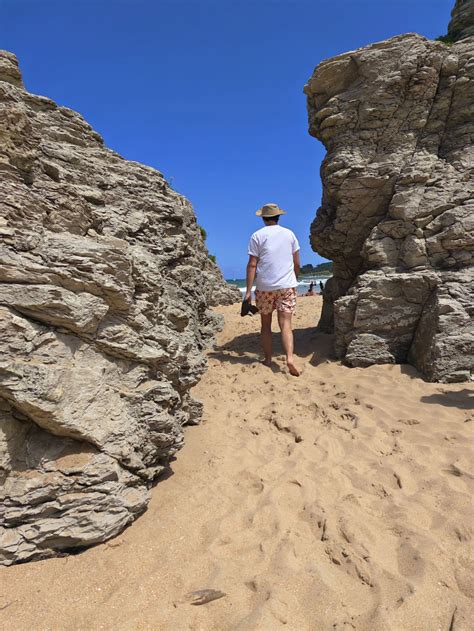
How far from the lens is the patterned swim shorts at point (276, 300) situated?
6066 millimetres

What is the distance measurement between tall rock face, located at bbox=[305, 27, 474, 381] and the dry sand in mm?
1693

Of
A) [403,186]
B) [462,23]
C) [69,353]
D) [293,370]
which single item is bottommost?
[293,370]

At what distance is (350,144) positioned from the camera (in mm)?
6523

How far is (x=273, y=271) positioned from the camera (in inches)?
236

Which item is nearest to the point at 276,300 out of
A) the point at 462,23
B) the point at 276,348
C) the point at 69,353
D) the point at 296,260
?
the point at 296,260

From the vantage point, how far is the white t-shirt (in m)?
5.95

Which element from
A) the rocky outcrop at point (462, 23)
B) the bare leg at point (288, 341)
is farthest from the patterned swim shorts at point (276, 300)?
the rocky outcrop at point (462, 23)

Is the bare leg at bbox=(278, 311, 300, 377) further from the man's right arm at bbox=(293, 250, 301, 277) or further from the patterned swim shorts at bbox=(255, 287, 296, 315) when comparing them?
the man's right arm at bbox=(293, 250, 301, 277)

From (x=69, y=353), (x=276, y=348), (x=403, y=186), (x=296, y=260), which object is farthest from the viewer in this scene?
(x=276, y=348)

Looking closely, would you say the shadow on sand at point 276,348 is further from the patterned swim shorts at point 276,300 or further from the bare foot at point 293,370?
the patterned swim shorts at point 276,300

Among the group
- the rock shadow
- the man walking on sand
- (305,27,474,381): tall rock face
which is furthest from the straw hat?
the rock shadow

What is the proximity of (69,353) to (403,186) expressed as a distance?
6002 mm

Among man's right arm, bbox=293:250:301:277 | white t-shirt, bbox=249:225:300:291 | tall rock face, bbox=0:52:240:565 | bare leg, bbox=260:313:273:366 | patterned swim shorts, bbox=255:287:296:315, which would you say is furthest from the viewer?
man's right arm, bbox=293:250:301:277

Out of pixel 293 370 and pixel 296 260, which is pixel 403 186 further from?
pixel 293 370
